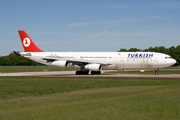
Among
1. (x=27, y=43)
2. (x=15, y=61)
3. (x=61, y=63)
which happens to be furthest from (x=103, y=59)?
(x=15, y=61)

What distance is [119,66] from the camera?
1909 inches

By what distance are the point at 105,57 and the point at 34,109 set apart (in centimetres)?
3673

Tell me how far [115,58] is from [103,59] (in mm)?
2375

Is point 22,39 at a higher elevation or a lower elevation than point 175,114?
higher

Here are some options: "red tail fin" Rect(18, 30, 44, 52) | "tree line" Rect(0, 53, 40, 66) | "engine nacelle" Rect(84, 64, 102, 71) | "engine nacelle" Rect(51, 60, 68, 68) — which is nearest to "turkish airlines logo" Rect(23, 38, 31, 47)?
"red tail fin" Rect(18, 30, 44, 52)

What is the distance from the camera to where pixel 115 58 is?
48.1 m

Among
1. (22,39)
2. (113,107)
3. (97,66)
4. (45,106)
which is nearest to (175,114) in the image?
(113,107)

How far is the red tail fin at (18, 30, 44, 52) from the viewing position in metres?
54.1

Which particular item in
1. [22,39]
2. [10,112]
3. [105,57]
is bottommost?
[10,112]

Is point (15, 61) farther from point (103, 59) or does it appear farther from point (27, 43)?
point (103, 59)

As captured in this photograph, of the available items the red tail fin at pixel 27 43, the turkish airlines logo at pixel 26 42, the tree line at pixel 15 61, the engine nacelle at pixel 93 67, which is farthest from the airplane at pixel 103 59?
the tree line at pixel 15 61

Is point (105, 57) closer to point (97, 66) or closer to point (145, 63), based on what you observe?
point (97, 66)

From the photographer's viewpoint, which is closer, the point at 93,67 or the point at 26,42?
the point at 93,67

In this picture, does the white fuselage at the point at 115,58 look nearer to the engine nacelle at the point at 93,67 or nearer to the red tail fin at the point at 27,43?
the engine nacelle at the point at 93,67
